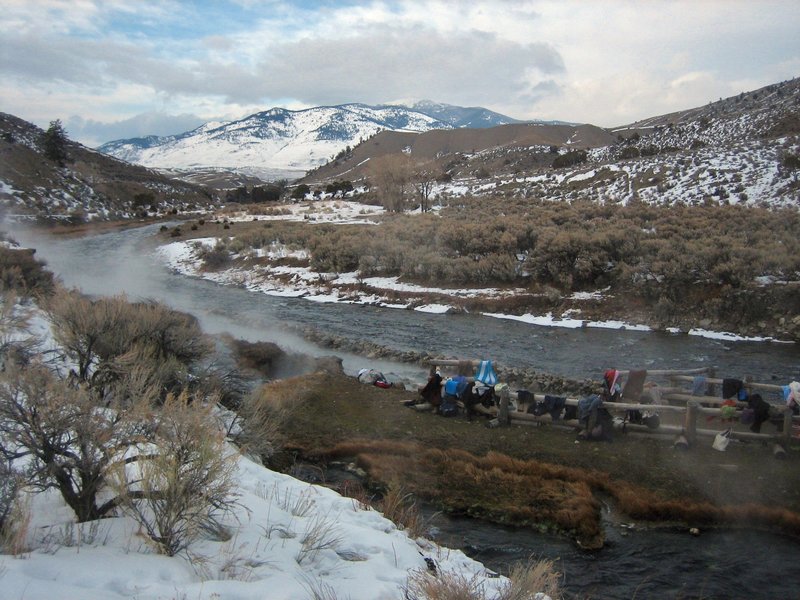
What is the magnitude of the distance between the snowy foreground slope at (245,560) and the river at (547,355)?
5.01 ft

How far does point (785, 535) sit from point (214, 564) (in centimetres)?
729

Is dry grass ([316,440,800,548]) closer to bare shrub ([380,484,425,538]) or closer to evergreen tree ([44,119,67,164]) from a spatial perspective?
bare shrub ([380,484,425,538])

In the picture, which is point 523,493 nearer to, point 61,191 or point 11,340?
point 11,340

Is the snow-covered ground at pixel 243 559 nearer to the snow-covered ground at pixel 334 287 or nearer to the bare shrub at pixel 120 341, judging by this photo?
the bare shrub at pixel 120 341

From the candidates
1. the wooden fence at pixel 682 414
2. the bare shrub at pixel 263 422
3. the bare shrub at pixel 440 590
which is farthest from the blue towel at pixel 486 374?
the bare shrub at pixel 440 590

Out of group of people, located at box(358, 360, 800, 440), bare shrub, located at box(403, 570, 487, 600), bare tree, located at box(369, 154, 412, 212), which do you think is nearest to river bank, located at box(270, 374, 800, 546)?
group of people, located at box(358, 360, 800, 440)

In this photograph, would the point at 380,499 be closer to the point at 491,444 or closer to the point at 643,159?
the point at 491,444

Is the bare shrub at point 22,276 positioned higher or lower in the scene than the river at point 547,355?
higher

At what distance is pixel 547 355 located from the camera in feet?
53.6

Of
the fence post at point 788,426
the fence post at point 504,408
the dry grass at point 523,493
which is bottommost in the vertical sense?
the dry grass at point 523,493

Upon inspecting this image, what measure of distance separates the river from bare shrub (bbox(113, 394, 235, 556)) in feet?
12.2

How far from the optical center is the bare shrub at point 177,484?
4672 millimetres

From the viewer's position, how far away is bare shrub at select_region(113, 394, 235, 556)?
15.3ft

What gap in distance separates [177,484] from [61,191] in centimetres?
6831
